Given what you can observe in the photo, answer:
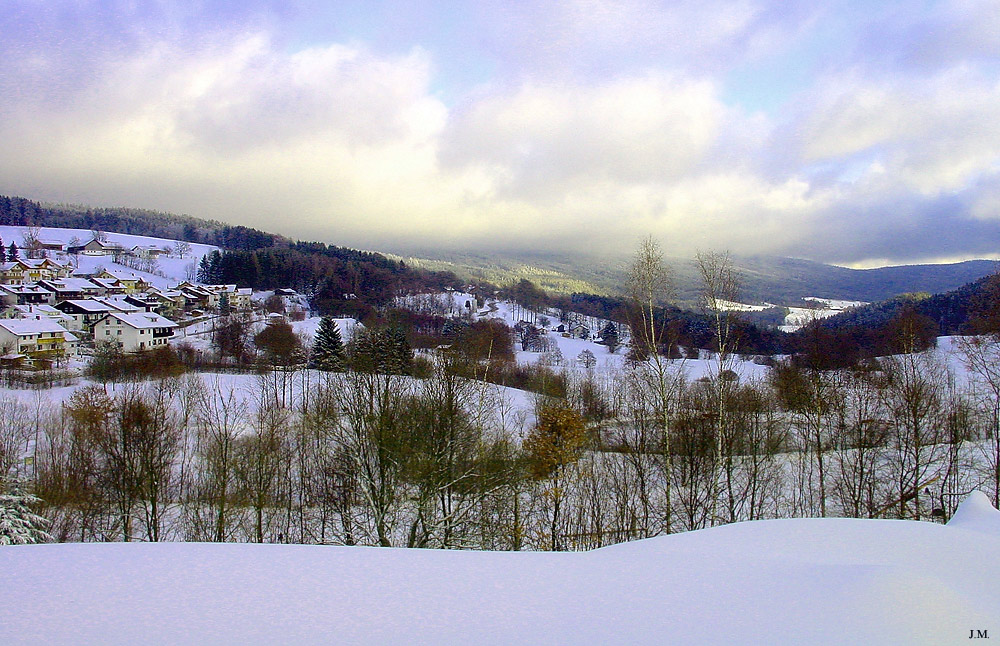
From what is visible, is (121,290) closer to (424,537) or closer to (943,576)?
(424,537)

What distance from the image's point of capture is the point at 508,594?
141 inches

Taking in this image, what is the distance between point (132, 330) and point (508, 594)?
172ft

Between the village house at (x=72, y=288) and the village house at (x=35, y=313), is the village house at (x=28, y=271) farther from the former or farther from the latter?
the village house at (x=35, y=313)

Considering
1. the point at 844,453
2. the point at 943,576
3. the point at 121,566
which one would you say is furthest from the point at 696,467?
the point at 121,566

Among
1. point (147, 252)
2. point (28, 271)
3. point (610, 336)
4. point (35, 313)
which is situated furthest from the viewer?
point (147, 252)

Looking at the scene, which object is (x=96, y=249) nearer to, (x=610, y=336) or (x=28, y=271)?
(x=28, y=271)

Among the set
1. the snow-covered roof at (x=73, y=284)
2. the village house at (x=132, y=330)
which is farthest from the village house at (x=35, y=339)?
the snow-covered roof at (x=73, y=284)

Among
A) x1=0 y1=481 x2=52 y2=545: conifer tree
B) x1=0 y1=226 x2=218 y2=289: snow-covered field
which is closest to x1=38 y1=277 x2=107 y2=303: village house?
x1=0 y1=226 x2=218 y2=289: snow-covered field

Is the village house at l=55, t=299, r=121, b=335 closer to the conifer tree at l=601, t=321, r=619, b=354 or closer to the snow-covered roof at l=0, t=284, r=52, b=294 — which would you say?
the snow-covered roof at l=0, t=284, r=52, b=294

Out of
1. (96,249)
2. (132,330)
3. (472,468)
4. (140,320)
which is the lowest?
(472,468)

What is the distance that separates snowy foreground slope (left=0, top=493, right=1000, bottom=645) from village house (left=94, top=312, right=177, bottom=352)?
4743 cm

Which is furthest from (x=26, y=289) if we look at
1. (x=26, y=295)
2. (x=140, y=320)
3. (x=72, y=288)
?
(x=140, y=320)

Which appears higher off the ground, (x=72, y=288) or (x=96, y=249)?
(x=96, y=249)

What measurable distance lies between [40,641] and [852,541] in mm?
6953
